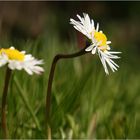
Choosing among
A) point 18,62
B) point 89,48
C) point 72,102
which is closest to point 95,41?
point 89,48

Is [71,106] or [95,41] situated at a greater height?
[95,41]

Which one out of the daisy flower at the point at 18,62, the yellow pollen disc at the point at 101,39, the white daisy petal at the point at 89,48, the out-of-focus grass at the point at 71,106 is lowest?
the out-of-focus grass at the point at 71,106

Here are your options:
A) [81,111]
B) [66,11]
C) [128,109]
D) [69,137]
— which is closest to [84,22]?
[69,137]

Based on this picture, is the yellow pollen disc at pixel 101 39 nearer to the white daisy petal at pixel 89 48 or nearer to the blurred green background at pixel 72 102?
the white daisy petal at pixel 89 48

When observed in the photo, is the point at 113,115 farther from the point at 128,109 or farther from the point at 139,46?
the point at 139,46

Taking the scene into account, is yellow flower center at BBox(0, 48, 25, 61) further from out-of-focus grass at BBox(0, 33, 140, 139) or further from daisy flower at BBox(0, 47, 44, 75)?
out-of-focus grass at BBox(0, 33, 140, 139)

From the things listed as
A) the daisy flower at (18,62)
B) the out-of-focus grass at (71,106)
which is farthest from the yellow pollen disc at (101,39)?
the out-of-focus grass at (71,106)

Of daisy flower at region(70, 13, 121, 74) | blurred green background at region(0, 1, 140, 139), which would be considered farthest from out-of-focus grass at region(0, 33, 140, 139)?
daisy flower at region(70, 13, 121, 74)

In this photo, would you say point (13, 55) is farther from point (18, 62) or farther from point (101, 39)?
point (101, 39)
